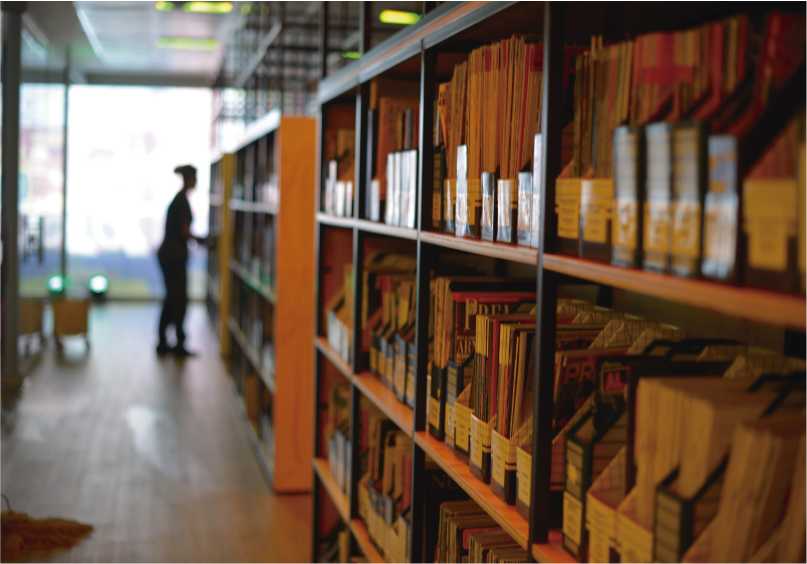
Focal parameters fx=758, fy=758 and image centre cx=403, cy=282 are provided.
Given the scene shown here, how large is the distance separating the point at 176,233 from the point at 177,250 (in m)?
0.17

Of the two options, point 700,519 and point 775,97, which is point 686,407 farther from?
point 775,97

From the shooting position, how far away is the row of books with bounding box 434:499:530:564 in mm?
1560

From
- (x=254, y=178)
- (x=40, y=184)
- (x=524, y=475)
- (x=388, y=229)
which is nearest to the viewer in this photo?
(x=524, y=475)

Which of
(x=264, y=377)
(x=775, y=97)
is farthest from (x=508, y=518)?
(x=264, y=377)

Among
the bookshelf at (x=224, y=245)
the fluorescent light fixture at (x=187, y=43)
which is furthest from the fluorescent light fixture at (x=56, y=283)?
the fluorescent light fixture at (x=187, y=43)

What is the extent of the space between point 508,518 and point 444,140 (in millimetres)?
908

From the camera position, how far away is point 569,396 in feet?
4.16

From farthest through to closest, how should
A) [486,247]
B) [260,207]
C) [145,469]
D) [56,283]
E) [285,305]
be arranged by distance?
1. [56,283]
2. [260,207]
3. [145,469]
4. [285,305]
5. [486,247]

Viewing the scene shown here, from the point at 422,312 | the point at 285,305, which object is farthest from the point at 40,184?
the point at 422,312

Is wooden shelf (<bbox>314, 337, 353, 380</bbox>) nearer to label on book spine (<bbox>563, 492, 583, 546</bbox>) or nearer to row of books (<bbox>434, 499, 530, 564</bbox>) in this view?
row of books (<bbox>434, 499, 530, 564</bbox>)

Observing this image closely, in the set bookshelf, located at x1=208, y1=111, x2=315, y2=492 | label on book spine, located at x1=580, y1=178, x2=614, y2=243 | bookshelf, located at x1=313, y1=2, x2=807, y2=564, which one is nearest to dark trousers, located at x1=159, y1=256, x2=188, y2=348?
bookshelf, located at x1=208, y1=111, x2=315, y2=492

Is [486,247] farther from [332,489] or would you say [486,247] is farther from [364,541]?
[332,489]

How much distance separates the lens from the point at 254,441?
4.87 metres

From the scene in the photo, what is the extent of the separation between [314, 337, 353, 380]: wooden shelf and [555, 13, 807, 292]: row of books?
5.01 feet
